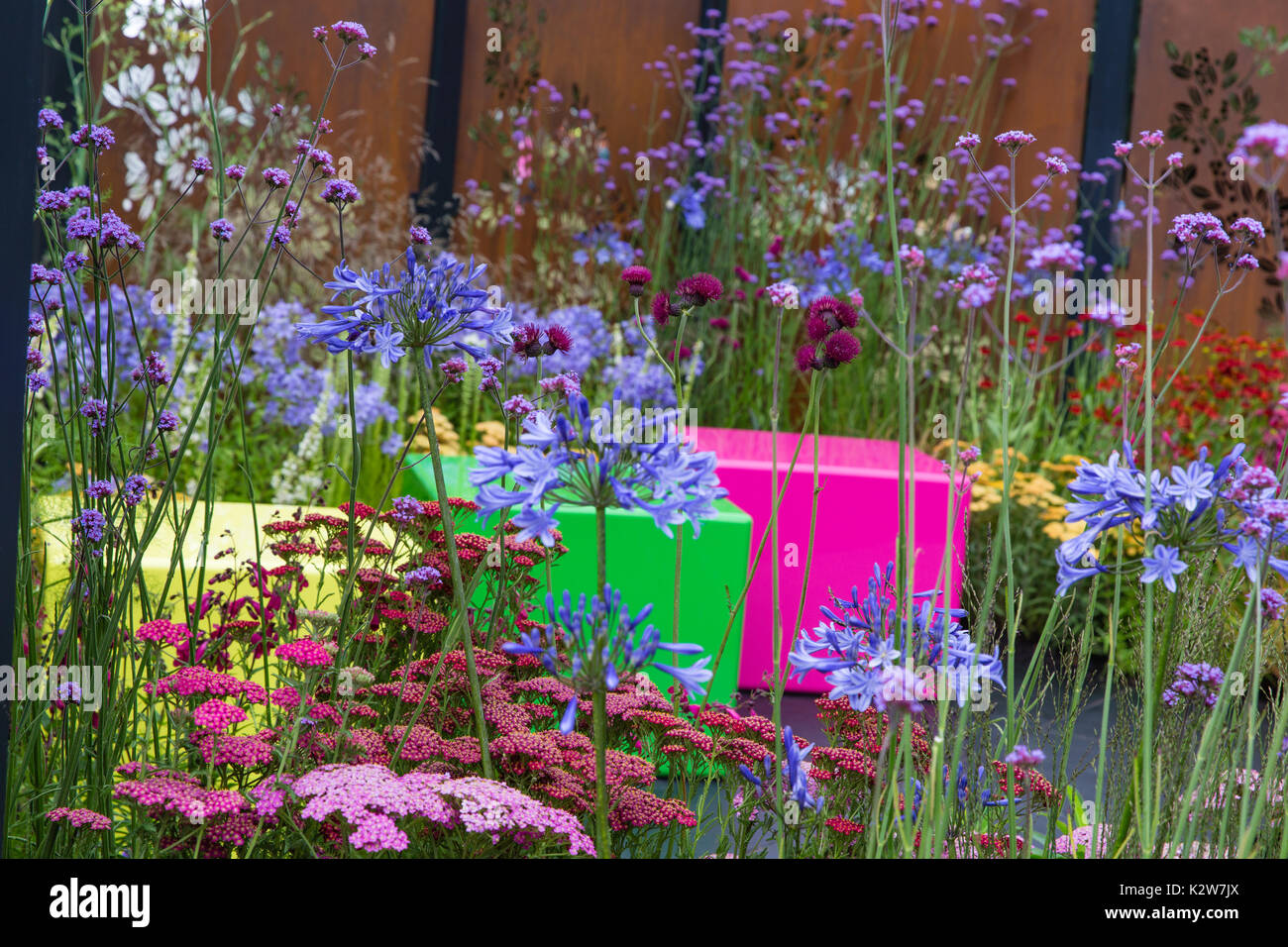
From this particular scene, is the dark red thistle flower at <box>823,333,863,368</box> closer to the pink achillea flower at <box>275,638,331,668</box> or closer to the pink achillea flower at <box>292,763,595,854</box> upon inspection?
the pink achillea flower at <box>292,763,595,854</box>

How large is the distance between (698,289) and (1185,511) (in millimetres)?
642

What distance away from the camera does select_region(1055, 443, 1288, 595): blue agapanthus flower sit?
1151 mm

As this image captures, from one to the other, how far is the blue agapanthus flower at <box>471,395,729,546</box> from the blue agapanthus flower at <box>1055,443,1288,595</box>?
378 millimetres

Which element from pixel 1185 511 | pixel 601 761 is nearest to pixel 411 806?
pixel 601 761

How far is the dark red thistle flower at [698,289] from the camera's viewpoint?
156cm

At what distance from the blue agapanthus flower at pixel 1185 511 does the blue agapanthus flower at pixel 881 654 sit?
16 centimetres

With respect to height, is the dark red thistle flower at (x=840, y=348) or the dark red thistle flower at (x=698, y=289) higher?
the dark red thistle flower at (x=698, y=289)

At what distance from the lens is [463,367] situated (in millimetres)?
1796

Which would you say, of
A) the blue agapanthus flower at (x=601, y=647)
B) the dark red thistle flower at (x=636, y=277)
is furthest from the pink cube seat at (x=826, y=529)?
the blue agapanthus flower at (x=601, y=647)

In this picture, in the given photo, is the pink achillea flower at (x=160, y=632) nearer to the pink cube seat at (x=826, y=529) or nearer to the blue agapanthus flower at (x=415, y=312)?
the blue agapanthus flower at (x=415, y=312)

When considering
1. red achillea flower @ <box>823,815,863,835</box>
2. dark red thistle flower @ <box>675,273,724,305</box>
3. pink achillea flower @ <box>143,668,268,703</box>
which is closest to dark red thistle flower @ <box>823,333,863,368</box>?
dark red thistle flower @ <box>675,273,724,305</box>

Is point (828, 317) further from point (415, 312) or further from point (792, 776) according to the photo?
point (792, 776)

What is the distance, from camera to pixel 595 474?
1047mm

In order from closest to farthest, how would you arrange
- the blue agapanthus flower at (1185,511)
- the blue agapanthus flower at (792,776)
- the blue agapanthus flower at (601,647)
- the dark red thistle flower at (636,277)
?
the blue agapanthus flower at (601,647) → the blue agapanthus flower at (1185,511) → the blue agapanthus flower at (792,776) → the dark red thistle flower at (636,277)
